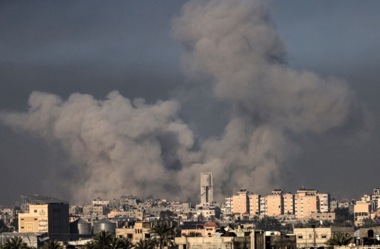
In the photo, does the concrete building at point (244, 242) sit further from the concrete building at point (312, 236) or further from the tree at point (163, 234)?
the concrete building at point (312, 236)

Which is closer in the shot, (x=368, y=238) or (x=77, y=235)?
(x=368, y=238)

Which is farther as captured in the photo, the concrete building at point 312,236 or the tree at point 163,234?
the concrete building at point 312,236

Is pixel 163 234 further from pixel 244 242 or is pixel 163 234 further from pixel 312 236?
pixel 244 242

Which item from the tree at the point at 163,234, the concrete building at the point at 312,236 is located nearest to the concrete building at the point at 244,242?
the tree at the point at 163,234

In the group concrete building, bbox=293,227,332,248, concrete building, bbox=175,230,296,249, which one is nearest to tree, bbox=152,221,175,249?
concrete building, bbox=293,227,332,248

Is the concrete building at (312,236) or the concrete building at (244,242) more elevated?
the concrete building at (312,236)

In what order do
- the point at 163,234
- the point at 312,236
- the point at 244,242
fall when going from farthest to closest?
the point at 312,236, the point at 163,234, the point at 244,242

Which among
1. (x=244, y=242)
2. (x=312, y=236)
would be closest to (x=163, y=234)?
(x=312, y=236)

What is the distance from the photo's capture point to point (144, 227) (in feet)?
477

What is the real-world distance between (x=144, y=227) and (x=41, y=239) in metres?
22.5

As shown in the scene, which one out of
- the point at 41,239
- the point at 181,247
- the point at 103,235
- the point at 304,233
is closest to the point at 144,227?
the point at 41,239

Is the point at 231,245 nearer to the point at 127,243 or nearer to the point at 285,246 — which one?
the point at 285,246

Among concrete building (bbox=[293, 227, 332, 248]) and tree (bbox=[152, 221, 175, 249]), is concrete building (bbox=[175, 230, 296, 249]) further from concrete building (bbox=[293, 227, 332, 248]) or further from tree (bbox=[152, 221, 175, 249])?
concrete building (bbox=[293, 227, 332, 248])

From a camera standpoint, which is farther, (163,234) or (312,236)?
(312,236)
